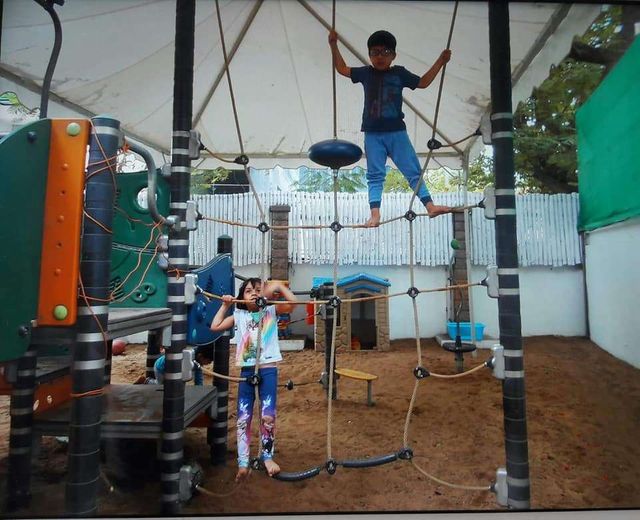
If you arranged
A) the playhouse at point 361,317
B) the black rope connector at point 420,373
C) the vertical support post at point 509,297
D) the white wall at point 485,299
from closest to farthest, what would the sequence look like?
the vertical support post at point 509,297
the black rope connector at point 420,373
the white wall at point 485,299
the playhouse at point 361,317

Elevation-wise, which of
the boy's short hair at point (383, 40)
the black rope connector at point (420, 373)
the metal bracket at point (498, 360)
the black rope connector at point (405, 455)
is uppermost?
the boy's short hair at point (383, 40)

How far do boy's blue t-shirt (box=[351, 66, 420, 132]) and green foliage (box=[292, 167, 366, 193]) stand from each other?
0.22 meters

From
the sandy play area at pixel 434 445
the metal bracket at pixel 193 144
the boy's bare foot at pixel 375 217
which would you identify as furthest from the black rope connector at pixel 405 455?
the metal bracket at pixel 193 144

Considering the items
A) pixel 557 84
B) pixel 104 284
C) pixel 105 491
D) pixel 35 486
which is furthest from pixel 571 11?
pixel 35 486

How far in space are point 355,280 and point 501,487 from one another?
847 millimetres

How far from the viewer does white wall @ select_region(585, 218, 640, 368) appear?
1.31 metres

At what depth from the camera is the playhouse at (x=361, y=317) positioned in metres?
1.54

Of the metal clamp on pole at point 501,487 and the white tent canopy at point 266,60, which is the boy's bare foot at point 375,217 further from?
the metal clamp on pole at point 501,487

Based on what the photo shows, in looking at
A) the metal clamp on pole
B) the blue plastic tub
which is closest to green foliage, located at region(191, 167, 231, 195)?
the blue plastic tub

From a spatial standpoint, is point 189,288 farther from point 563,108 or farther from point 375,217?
point 563,108

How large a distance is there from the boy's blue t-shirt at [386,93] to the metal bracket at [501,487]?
112 centimetres

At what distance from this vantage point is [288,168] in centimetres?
186

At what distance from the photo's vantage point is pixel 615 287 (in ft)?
4.49

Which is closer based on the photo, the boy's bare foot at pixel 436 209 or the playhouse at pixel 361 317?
the boy's bare foot at pixel 436 209
